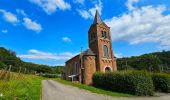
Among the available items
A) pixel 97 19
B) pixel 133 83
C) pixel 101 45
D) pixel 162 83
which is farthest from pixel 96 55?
pixel 133 83

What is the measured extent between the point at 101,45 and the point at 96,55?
107 inches

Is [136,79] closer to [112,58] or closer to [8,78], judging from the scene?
[8,78]

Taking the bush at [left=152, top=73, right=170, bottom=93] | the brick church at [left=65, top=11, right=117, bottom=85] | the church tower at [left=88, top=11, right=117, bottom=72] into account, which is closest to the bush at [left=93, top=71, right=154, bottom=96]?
the bush at [left=152, top=73, right=170, bottom=93]

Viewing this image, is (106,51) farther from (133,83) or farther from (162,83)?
(133,83)

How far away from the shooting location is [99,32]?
35.1 metres

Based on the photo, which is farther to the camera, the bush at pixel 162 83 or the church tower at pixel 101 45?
the church tower at pixel 101 45

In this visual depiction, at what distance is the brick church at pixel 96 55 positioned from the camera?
31344mm

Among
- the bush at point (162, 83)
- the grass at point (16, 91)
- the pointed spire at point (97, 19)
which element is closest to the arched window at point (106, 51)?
the pointed spire at point (97, 19)

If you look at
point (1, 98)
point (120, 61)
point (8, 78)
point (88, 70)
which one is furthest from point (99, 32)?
point (120, 61)

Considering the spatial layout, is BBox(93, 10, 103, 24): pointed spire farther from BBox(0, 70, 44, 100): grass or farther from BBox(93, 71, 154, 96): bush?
BBox(0, 70, 44, 100): grass

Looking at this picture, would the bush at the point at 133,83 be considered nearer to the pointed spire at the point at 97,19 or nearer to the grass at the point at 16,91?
the grass at the point at 16,91

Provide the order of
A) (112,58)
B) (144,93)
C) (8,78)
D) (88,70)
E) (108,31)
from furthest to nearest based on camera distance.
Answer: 1. (108,31)
2. (112,58)
3. (88,70)
4. (144,93)
5. (8,78)

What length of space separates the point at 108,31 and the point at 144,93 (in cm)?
2227

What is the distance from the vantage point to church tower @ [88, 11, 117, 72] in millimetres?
32781
